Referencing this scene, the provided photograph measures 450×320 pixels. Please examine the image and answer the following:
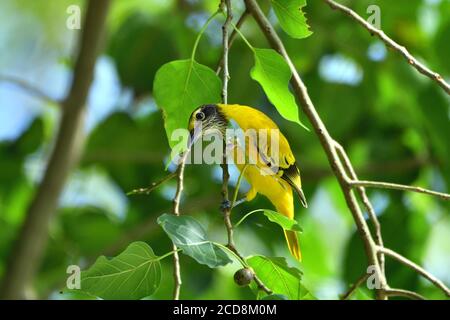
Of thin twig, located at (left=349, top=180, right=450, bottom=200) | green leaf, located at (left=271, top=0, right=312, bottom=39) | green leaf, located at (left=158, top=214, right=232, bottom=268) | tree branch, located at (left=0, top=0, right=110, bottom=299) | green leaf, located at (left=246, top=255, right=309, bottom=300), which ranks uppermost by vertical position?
tree branch, located at (left=0, top=0, right=110, bottom=299)

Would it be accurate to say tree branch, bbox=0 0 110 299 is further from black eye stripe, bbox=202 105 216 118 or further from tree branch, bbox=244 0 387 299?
black eye stripe, bbox=202 105 216 118

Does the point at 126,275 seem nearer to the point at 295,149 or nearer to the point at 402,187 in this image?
the point at 402,187

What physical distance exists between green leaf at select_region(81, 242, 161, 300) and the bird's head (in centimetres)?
15

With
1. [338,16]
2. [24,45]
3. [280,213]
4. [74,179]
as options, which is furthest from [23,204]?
[280,213]

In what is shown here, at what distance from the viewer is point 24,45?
15.5 feet

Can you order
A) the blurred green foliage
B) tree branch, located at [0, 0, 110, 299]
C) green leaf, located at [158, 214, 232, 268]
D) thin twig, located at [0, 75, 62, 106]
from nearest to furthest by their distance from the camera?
green leaf, located at [158, 214, 232, 268] < thin twig, located at [0, 75, 62, 106] < tree branch, located at [0, 0, 110, 299] < the blurred green foliage

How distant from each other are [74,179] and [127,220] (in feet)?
0.82

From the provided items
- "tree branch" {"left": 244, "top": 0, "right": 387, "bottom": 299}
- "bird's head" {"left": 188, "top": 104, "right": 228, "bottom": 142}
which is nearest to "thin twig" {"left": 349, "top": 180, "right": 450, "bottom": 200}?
"tree branch" {"left": 244, "top": 0, "right": 387, "bottom": 299}

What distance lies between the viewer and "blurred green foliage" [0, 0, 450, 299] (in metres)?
2.58

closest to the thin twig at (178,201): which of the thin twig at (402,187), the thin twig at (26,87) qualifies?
the thin twig at (402,187)

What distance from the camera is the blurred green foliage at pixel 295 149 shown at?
2.58 metres

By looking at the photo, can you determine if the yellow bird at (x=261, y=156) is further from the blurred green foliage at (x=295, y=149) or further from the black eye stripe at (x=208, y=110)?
the blurred green foliage at (x=295, y=149)

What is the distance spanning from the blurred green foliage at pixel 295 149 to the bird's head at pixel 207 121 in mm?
1439

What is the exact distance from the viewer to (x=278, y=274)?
1083 mm
